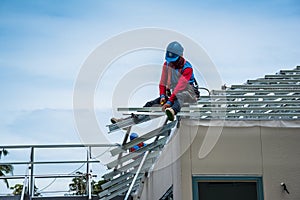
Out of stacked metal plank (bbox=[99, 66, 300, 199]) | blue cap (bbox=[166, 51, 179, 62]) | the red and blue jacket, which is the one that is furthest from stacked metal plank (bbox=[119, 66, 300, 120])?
blue cap (bbox=[166, 51, 179, 62])

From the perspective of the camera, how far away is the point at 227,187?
814 centimetres

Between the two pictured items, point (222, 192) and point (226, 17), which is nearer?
point (222, 192)

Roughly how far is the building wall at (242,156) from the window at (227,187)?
0.07m

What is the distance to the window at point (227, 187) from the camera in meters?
7.81

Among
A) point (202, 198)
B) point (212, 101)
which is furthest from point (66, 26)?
point (202, 198)

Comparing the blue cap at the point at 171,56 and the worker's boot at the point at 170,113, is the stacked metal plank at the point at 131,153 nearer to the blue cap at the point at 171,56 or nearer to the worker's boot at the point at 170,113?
the worker's boot at the point at 170,113

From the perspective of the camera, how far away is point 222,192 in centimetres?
823

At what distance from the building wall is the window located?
0.22ft

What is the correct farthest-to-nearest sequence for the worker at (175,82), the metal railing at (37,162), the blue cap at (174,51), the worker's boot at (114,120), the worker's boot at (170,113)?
the metal railing at (37,162), the blue cap at (174,51), the worker's boot at (114,120), the worker at (175,82), the worker's boot at (170,113)

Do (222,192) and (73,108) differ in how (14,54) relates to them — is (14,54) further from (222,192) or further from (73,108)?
(222,192)

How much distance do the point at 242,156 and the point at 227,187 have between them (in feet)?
1.71

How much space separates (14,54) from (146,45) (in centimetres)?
415

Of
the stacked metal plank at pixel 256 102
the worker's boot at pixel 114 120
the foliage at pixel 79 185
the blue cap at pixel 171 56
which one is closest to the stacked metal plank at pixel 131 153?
the worker's boot at pixel 114 120

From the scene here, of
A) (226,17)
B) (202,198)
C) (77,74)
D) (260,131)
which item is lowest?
(202,198)
